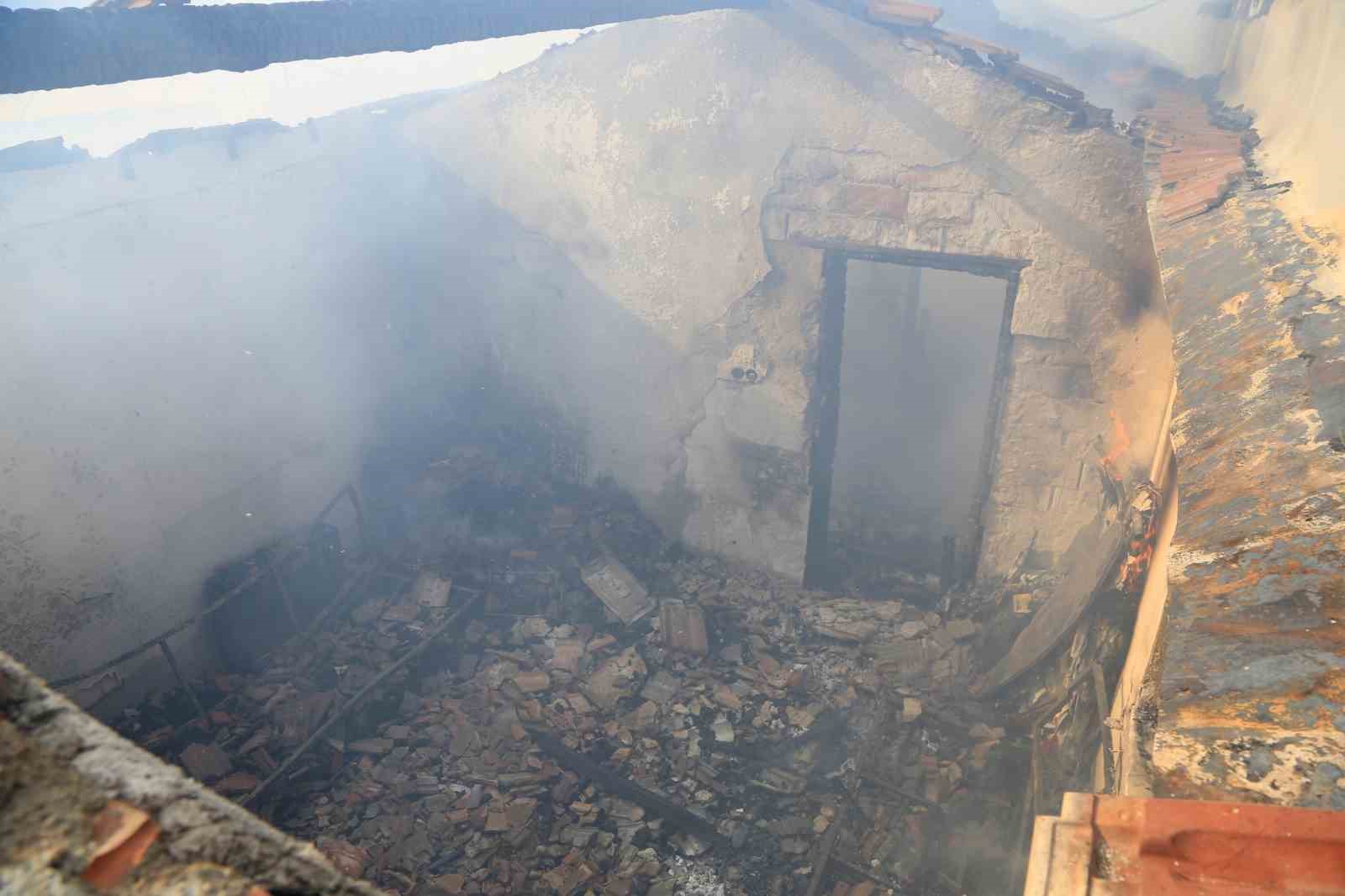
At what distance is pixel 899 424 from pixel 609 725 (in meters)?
6.97

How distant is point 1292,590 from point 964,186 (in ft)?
16.5

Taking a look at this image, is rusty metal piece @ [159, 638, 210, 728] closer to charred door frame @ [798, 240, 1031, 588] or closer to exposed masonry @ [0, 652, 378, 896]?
charred door frame @ [798, 240, 1031, 588]

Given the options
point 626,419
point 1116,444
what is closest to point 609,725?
point 626,419

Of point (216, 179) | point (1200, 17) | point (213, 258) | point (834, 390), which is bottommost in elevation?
point (834, 390)

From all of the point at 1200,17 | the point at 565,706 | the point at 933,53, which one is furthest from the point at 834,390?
the point at 1200,17

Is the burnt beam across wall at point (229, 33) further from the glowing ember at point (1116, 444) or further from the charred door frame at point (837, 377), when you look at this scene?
the glowing ember at point (1116, 444)

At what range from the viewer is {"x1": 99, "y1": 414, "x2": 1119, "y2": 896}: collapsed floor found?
5.26 metres

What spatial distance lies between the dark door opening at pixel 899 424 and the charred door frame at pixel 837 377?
0.06 ft

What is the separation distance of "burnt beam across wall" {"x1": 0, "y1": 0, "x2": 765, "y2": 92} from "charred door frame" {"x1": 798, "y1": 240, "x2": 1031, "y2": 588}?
2.99 metres

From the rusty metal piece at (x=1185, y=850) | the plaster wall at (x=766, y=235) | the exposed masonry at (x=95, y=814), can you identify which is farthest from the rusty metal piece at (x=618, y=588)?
the exposed masonry at (x=95, y=814)

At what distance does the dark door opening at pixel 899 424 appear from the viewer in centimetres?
771

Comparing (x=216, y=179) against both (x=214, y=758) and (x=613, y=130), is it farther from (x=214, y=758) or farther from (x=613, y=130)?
(x=214, y=758)

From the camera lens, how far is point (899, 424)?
38.0 ft

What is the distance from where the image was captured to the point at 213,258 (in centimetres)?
682
